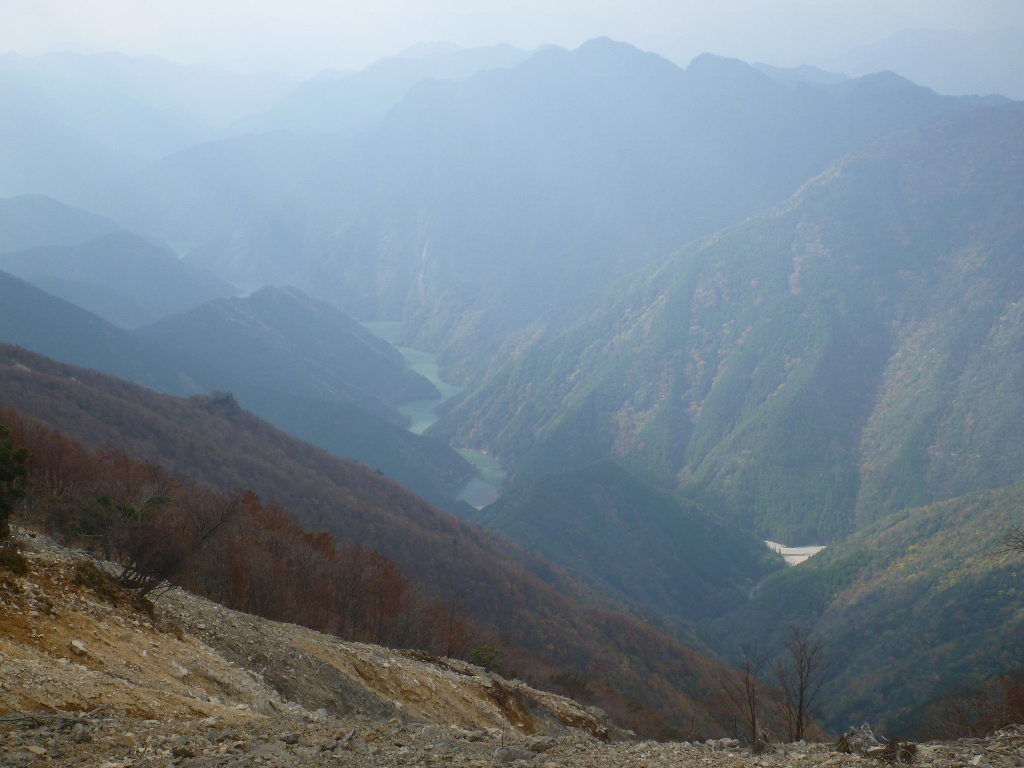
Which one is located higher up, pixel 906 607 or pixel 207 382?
pixel 207 382

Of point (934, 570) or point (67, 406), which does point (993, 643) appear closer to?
point (934, 570)

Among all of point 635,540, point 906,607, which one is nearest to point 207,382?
point 635,540

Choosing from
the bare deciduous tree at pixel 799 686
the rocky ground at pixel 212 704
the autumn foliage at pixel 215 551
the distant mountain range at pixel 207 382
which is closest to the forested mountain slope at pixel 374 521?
the autumn foliage at pixel 215 551

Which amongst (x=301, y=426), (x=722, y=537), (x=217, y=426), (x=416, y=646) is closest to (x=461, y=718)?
(x=416, y=646)

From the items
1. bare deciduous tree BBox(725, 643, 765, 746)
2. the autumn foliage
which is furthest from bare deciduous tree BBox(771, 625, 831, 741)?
the autumn foliage

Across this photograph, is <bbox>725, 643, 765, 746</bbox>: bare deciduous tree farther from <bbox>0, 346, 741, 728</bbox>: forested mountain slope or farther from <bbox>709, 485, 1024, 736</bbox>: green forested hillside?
<bbox>709, 485, 1024, 736</bbox>: green forested hillside

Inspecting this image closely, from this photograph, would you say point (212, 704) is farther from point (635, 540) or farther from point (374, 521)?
point (635, 540)

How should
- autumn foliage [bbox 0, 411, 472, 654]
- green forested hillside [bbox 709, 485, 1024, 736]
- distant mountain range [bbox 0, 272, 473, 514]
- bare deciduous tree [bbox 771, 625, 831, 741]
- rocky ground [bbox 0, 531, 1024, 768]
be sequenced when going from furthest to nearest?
distant mountain range [bbox 0, 272, 473, 514], green forested hillside [bbox 709, 485, 1024, 736], autumn foliage [bbox 0, 411, 472, 654], bare deciduous tree [bbox 771, 625, 831, 741], rocky ground [bbox 0, 531, 1024, 768]
